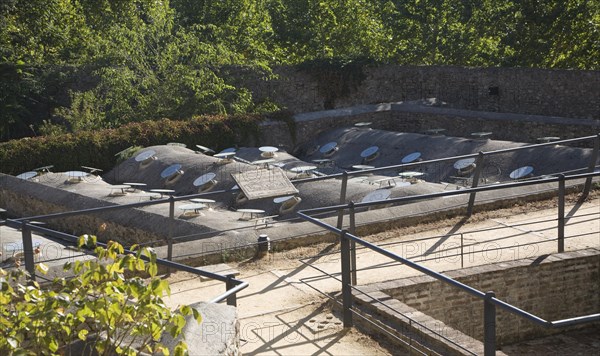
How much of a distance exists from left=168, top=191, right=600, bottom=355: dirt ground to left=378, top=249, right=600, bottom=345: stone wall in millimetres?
355

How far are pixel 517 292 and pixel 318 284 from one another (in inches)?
91.6

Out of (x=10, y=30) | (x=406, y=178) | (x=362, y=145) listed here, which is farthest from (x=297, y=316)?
(x=10, y=30)

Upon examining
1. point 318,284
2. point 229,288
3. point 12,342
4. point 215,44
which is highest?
point 215,44

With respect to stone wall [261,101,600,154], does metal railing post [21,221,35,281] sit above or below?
above

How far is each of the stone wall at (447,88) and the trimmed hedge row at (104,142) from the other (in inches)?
199

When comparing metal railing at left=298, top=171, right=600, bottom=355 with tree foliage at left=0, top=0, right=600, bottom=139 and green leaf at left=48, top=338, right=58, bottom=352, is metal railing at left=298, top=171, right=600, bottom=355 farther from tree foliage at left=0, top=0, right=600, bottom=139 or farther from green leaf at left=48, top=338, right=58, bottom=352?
tree foliage at left=0, top=0, right=600, bottom=139

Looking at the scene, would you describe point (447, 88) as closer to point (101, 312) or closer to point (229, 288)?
point (229, 288)

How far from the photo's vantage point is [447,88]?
28906 millimetres

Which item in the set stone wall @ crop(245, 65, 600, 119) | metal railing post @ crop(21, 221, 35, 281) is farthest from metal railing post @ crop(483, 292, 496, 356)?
stone wall @ crop(245, 65, 600, 119)

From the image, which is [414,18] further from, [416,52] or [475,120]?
[475,120]

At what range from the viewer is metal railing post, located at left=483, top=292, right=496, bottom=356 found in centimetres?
744

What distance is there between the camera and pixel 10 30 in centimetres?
3484

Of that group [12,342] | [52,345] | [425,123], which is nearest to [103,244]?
[52,345]

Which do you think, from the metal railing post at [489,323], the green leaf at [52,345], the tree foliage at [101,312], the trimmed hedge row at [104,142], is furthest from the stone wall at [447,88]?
the green leaf at [52,345]
